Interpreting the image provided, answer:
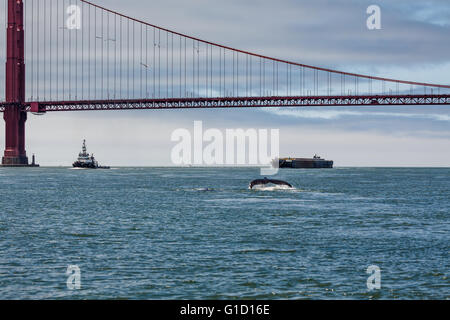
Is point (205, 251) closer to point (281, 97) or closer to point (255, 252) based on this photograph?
point (255, 252)

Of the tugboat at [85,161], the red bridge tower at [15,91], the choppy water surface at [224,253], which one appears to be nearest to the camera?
the choppy water surface at [224,253]

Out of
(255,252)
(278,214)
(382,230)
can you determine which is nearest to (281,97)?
(278,214)

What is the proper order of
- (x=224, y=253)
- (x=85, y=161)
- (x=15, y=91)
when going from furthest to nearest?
(x=85, y=161)
(x=15, y=91)
(x=224, y=253)

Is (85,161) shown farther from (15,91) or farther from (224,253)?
(224,253)

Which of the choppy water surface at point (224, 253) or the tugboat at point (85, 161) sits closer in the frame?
the choppy water surface at point (224, 253)

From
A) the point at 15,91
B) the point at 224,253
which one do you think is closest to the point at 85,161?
the point at 15,91

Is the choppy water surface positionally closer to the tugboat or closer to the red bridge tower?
the red bridge tower

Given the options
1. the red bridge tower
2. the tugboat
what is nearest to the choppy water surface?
the red bridge tower

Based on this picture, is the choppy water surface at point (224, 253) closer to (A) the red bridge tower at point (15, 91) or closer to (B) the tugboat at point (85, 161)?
(A) the red bridge tower at point (15, 91)

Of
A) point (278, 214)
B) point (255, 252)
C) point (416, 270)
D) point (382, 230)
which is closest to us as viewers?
point (416, 270)

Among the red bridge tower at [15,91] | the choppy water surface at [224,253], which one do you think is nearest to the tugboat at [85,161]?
the red bridge tower at [15,91]
